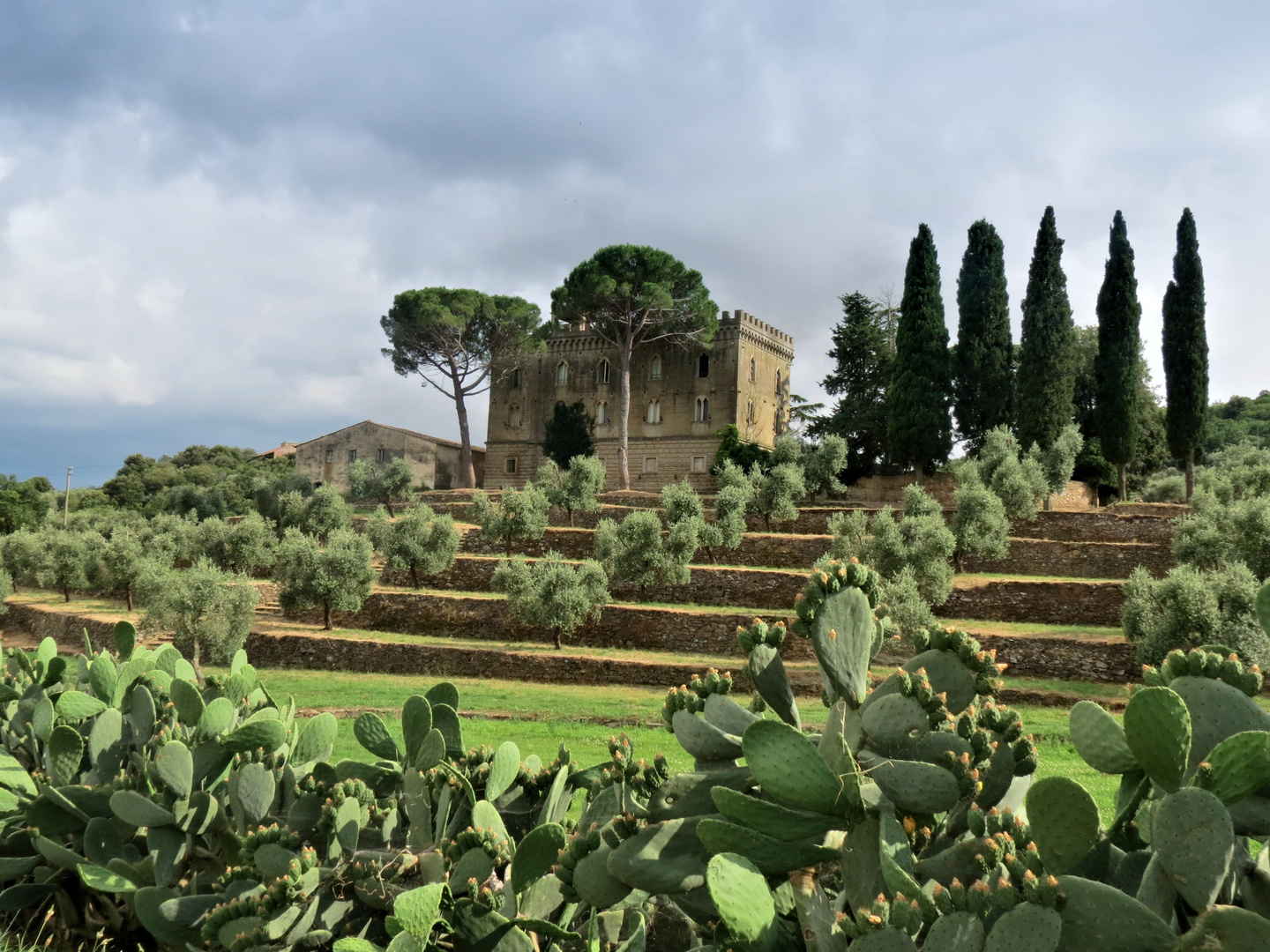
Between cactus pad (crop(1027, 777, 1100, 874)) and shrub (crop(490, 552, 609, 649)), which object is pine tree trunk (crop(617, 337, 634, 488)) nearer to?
shrub (crop(490, 552, 609, 649))

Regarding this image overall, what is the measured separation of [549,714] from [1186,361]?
2887 centimetres

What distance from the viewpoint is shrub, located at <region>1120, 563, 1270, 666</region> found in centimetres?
1516

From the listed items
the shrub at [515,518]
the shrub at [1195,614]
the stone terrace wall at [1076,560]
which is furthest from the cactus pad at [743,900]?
the shrub at [515,518]

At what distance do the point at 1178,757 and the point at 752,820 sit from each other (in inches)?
34.4

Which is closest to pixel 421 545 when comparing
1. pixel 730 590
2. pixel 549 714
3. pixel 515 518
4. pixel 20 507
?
pixel 515 518

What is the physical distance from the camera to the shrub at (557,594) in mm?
22203

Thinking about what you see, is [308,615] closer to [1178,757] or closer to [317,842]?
[317,842]

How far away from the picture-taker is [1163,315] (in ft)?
108

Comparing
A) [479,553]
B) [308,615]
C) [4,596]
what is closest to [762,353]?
[479,553]

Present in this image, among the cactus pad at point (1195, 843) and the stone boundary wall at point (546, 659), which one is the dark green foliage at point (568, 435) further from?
the cactus pad at point (1195, 843)

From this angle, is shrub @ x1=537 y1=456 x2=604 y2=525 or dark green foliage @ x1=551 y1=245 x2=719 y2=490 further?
dark green foliage @ x1=551 y1=245 x2=719 y2=490

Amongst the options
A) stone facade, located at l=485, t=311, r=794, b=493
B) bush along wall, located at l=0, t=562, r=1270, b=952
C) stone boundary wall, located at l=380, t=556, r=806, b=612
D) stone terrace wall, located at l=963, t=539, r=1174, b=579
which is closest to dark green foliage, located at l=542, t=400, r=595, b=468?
stone facade, located at l=485, t=311, r=794, b=493

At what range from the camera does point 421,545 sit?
1137 inches

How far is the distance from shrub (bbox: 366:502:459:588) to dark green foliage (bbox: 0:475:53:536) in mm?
25284
